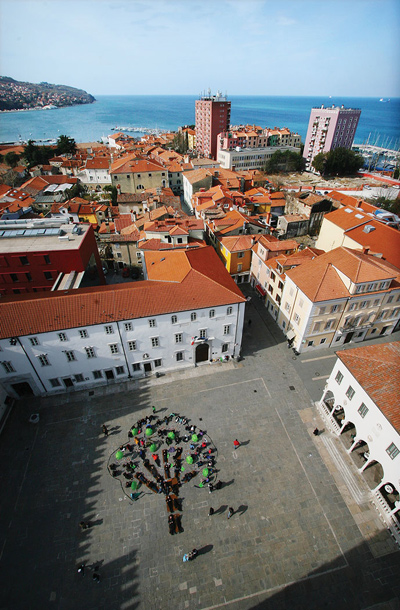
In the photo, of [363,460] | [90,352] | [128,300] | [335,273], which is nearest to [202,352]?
[128,300]

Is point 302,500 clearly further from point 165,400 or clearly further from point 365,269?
point 365,269

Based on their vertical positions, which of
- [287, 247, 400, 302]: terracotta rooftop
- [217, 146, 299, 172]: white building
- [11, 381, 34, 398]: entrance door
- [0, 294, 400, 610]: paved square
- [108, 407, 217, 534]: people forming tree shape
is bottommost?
[0, 294, 400, 610]: paved square

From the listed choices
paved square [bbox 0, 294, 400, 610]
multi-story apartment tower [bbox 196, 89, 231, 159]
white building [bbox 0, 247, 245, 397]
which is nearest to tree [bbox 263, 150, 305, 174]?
multi-story apartment tower [bbox 196, 89, 231, 159]

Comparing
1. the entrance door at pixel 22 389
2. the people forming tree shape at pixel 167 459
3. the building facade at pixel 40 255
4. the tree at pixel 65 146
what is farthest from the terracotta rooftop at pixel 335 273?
the tree at pixel 65 146

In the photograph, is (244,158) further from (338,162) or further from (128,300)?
(128,300)

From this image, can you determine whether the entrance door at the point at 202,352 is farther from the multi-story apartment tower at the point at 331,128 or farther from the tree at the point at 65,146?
the multi-story apartment tower at the point at 331,128

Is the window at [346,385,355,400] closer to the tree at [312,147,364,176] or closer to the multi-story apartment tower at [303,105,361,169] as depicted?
the tree at [312,147,364,176]

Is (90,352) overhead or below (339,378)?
below
